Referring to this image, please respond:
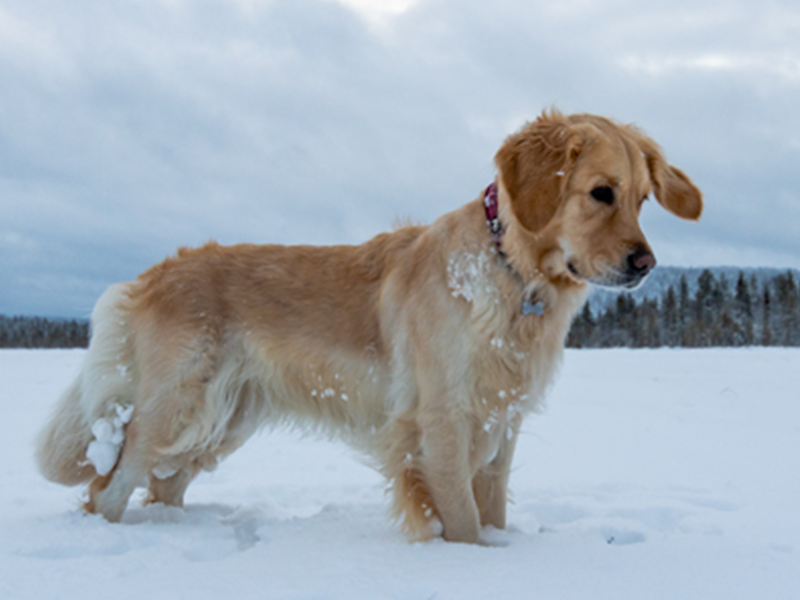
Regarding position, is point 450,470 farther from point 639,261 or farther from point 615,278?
point 639,261

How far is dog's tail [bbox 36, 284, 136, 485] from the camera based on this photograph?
12.4 feet

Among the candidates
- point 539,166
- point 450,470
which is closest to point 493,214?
point 539,166

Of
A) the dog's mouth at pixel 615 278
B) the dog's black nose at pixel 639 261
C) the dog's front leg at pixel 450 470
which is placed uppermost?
the dog's black nose at pixel 639 261

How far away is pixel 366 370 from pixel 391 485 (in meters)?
0.62

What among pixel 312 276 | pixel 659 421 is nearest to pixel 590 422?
pixel 659 421

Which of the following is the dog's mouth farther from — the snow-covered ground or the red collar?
the snow-covered ground

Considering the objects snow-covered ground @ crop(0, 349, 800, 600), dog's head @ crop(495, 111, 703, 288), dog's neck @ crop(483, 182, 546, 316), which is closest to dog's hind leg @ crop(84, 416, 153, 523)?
snow-covered ground @ crop(0, 349, 800, 600)

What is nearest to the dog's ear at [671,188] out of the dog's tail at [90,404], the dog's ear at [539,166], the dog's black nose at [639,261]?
the dog's ear at [539,166]

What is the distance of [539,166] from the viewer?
3082 millimetres

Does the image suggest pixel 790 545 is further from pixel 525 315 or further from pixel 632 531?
pixel 525 315

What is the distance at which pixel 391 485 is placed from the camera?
3387mm

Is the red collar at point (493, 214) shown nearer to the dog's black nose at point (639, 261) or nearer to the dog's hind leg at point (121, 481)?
the dog's black nose at point (639, 261)

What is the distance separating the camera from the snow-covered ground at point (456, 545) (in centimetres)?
240

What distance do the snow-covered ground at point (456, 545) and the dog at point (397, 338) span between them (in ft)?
0.97
